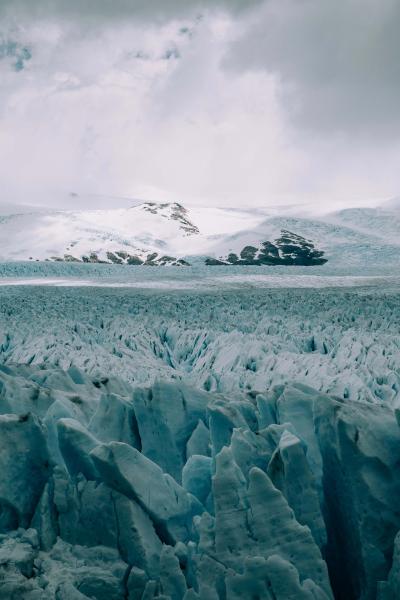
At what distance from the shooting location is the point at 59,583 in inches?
112

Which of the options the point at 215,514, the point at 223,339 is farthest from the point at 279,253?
the point at 215,514

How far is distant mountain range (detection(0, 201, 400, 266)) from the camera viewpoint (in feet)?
127

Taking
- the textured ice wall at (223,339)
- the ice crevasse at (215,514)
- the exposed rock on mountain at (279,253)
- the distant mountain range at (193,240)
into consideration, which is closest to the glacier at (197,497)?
the ice crevasse at (215,514)

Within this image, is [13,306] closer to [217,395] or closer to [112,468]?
[217,395]

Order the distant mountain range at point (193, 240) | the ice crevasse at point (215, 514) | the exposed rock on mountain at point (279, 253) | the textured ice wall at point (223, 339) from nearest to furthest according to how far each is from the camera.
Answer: the ice crevasse at point (215, 514)
the textured ice wall at point (223, 339)
the distant mountain range at point (193, 240)
the exposed rock on mountain at point (279, 253)

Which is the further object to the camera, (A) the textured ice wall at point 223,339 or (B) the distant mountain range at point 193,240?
(B) the distant mountain range at point 193,240

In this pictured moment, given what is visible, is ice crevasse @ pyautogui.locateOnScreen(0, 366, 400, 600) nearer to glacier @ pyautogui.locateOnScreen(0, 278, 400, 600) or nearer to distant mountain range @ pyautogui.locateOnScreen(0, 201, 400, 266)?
glacier @ pyautogui.locateOnScreen(0, 278, 400, 600)

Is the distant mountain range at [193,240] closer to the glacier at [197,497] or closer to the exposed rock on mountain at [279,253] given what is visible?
the exposed rock on mountain at [279,253]

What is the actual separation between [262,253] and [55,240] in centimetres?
1695

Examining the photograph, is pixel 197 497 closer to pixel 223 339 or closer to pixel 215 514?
pixel 215 514

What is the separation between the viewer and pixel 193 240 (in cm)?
4828

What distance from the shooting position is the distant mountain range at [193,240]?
38750mm

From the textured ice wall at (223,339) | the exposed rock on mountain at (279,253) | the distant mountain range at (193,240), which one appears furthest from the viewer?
the exposed rock on mountain at (279,253)

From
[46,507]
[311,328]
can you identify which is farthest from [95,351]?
[46,507]
